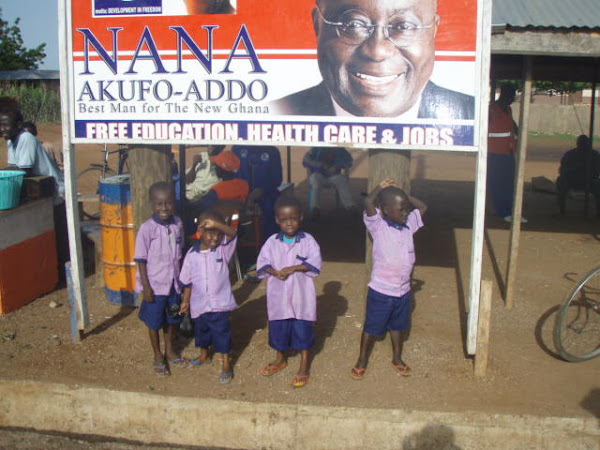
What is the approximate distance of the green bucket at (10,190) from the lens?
6.19 metres

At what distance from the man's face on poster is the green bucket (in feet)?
11.1

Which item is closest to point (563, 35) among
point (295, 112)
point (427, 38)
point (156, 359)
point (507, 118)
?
point (427, 38)

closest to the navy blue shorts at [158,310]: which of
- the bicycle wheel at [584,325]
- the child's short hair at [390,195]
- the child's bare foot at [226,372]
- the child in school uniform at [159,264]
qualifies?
the child in school uniform at [159,264]

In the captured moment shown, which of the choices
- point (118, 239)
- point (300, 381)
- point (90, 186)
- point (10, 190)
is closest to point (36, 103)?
point (90, 186)

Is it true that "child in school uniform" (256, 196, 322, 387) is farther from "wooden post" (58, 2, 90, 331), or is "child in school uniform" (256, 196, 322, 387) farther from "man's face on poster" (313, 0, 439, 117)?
"wooden post" (58, 2, 90, 331)

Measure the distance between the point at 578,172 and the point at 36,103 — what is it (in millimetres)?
A: 23457

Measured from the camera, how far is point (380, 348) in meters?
5.22

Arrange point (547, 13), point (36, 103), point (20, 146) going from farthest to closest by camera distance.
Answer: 1. point (36, 103)
2. point (20, 146)
3. point (547, 13)

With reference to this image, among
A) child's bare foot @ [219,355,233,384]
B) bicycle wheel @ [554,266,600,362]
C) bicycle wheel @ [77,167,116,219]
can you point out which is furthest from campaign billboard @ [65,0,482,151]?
bicycle wheel @ [77,167,116,219]

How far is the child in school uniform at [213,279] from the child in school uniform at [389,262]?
985 millimetres

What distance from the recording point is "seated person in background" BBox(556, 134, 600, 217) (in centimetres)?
1043

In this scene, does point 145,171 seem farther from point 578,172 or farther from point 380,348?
point 578,172

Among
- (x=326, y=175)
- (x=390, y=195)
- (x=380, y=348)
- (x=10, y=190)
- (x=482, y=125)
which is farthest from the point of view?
(x=326, y=175)

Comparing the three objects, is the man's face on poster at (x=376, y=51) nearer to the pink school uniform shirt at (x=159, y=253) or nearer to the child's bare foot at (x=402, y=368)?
the pink school uniform shirt at (x=159, y=253)
